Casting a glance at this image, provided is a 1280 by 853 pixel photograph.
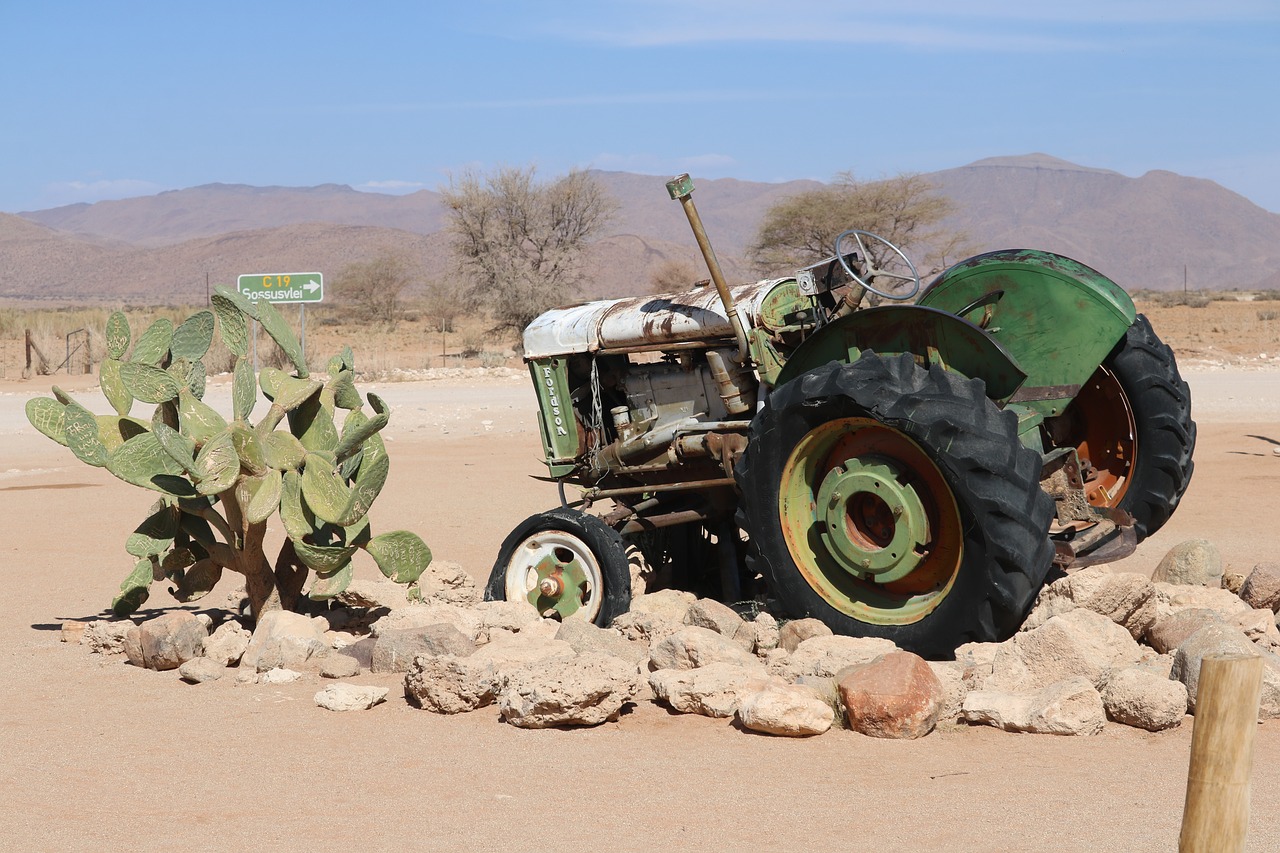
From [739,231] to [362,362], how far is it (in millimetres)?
118052

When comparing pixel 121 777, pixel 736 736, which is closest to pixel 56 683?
pixel 121 777

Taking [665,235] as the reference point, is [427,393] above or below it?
below

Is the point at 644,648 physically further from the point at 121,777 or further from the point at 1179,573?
the point at 1179,573

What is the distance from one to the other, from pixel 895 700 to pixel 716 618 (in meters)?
1.44

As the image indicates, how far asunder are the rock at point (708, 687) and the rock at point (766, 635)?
56 centimetres

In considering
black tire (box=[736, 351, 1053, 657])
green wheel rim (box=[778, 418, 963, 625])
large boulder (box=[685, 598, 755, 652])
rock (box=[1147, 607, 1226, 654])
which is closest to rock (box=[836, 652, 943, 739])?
black tire (box=[736, 351, 1053, 657])

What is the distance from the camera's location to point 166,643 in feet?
20.2

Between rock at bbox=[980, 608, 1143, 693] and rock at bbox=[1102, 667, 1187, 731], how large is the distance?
141 millimetres

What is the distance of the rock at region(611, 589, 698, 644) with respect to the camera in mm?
6141

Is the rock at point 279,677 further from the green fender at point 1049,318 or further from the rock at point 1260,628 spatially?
the rock at point 1260,628

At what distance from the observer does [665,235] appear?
141500mm

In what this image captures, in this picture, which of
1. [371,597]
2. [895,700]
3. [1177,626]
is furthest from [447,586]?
[1177,626]

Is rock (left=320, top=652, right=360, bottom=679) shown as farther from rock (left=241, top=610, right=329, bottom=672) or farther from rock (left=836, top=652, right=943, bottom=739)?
rock (left=836, top=652, right=943, bottom=739)

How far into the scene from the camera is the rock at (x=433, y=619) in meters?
6.32
